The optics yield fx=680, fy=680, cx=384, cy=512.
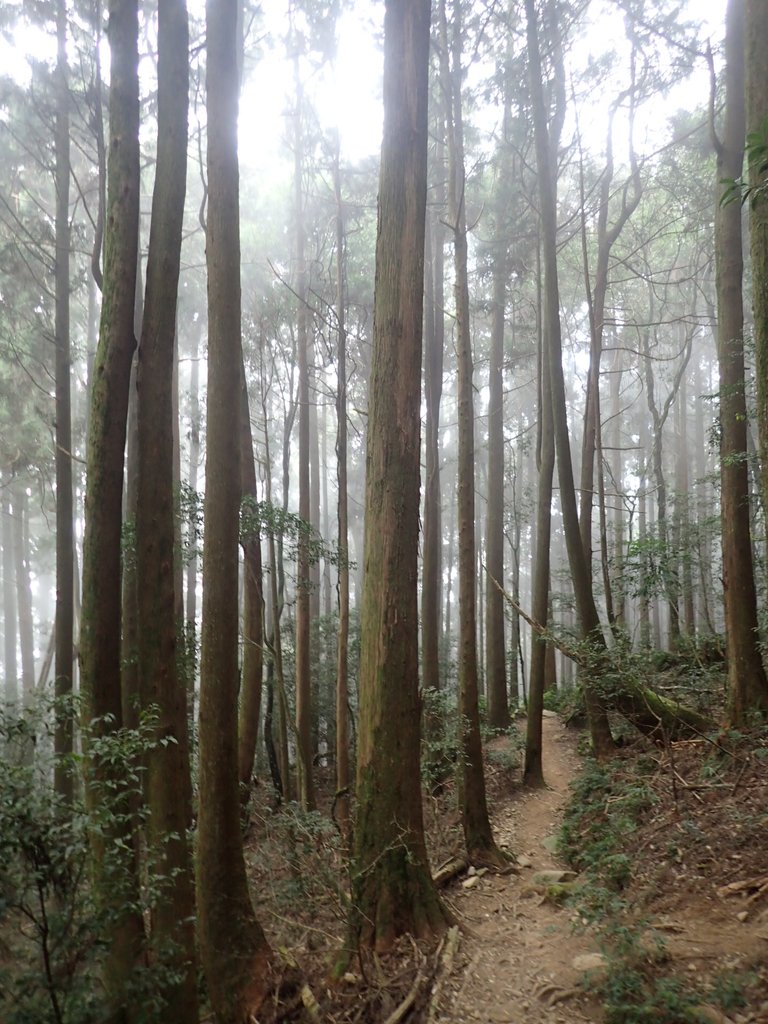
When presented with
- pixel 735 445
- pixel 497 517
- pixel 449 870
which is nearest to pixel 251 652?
pixel 449 870

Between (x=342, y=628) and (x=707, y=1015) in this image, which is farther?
(x=342, y=628)

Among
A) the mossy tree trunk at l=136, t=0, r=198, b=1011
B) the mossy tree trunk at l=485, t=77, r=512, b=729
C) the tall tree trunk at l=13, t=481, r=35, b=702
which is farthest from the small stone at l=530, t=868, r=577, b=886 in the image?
the tall tree trunk at l=13, t=481, r=35, b=702

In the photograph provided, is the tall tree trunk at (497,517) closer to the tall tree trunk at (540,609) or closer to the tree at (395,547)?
the tall tree trunk at (540,609)

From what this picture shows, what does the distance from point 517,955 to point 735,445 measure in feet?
19.5

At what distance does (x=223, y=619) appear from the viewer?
19.6ft

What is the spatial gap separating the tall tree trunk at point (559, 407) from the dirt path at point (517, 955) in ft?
6.39

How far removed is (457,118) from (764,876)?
31.3 feet

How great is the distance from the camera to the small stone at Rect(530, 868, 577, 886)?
683cm

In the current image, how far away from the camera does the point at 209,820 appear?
581cm

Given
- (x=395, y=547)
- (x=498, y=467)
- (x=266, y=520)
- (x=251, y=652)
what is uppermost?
(x=498, y=467)

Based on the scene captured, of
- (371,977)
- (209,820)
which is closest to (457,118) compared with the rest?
(209,820)

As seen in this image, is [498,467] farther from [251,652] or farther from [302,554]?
[251,652]

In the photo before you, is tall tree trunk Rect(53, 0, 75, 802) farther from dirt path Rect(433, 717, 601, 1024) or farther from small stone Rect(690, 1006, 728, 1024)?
small stone Rect(690, 1006, 728, 1024)

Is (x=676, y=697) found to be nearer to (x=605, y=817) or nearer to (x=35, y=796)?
(x=605, y=817)
